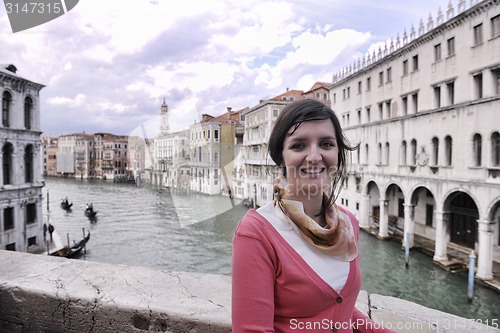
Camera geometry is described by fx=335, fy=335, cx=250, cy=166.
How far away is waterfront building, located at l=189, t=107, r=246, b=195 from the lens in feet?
110

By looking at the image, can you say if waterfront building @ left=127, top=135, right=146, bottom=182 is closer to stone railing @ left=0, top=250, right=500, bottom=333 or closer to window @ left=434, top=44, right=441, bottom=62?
window @ left=434, top=44, right=441, bottom=62

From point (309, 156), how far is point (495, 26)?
486 inches

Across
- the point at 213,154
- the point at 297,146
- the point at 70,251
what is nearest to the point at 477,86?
the point at 297,146

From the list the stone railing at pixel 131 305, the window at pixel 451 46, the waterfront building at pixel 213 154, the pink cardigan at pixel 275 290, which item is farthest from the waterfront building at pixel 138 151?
the pink cardigan at pixel 275 290

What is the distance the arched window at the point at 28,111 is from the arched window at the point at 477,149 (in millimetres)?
15479

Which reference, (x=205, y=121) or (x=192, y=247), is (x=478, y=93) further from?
(x=205, y=121)

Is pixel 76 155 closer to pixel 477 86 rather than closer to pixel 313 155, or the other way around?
pixel 477 86

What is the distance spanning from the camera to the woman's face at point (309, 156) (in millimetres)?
1021

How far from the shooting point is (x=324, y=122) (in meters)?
1.04

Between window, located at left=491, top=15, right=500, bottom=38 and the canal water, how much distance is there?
24.8 feet

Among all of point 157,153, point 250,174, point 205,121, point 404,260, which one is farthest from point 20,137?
point 205,121

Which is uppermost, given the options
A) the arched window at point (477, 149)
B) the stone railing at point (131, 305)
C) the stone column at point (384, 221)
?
the arched window at point (477, 149)

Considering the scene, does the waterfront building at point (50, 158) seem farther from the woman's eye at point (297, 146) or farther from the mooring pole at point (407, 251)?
the woman's eye at point (297, 146)

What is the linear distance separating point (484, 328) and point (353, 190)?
17809mm
